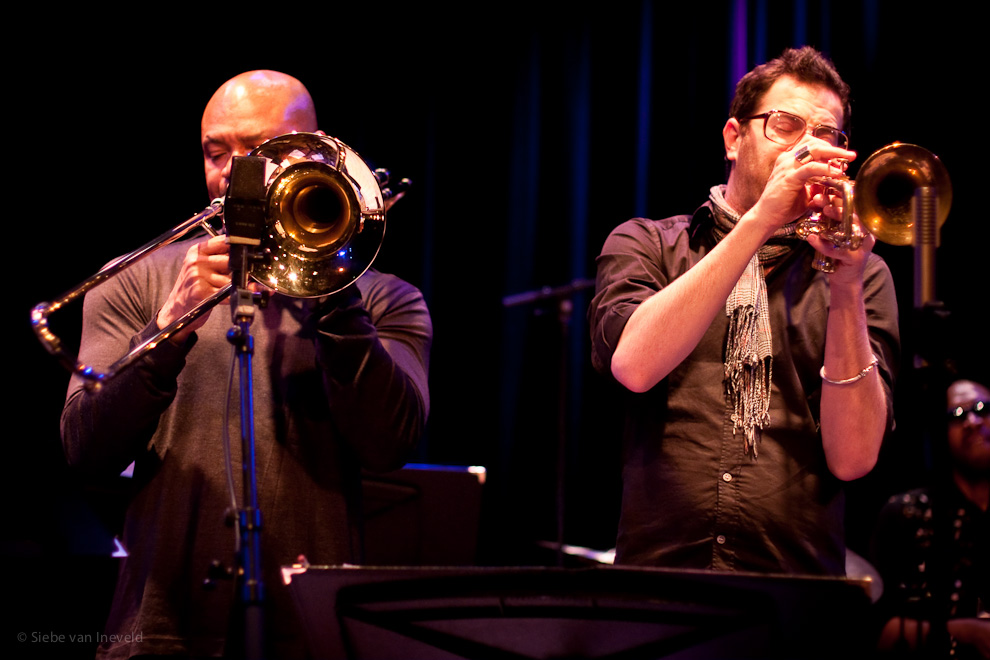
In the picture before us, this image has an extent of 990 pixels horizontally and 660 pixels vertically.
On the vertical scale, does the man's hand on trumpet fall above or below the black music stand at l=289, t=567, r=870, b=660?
above

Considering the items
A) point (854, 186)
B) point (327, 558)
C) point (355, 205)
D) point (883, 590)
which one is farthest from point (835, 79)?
point (883, 590)

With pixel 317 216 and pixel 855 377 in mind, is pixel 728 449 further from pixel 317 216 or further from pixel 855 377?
pixel 317 216

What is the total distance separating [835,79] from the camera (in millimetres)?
2350

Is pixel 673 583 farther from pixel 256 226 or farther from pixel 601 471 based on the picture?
pixel 601 471

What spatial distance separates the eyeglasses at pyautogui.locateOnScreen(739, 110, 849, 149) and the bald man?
40.9 inches

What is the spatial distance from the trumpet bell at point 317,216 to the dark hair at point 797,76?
3.09ft

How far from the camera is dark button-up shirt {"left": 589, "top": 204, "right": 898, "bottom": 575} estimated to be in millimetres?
2148

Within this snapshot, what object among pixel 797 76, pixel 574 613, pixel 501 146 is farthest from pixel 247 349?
pixel 501 146

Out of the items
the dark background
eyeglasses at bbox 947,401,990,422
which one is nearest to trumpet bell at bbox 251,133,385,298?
the dark background

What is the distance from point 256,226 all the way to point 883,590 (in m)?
3.27

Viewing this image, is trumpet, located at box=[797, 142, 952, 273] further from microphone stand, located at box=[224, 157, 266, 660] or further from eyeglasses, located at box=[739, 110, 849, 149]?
microphone stand, located at box=[224, 157, 266, 660]

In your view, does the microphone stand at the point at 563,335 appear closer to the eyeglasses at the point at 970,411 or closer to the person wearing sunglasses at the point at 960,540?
the person wearing sunglasses at the point at 960,540

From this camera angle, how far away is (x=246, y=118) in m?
2.51

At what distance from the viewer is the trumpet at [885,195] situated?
6.20 ft
